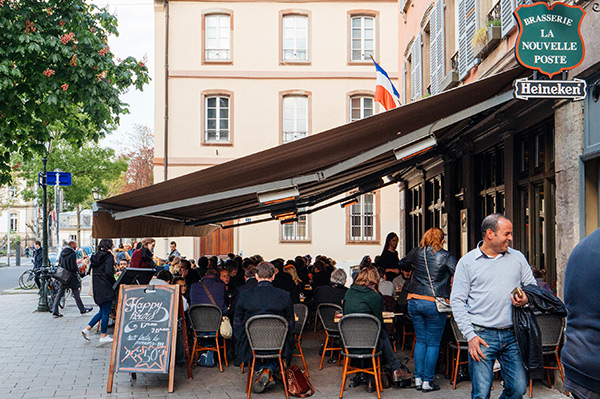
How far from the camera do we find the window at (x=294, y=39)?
26703mm

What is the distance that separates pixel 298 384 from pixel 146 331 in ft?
6.21

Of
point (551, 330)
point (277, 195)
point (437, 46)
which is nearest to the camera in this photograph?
point (551, 330)

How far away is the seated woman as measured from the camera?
804 cm

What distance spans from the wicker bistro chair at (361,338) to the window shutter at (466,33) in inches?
210

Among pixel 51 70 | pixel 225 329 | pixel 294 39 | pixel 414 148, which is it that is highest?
pixel 294 39

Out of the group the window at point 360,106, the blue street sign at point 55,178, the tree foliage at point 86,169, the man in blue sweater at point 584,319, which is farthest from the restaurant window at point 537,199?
the tree foliage at point 86,169

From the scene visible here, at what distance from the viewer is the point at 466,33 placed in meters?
11.7

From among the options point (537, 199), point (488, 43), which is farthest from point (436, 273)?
point (488, 43)

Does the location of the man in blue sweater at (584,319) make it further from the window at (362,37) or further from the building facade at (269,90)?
the window at (362,37)

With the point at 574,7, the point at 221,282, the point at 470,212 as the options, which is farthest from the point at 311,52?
the point at 574,7

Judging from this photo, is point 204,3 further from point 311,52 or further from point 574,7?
point 574,7

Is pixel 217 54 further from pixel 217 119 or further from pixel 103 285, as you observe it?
pixel 103 285

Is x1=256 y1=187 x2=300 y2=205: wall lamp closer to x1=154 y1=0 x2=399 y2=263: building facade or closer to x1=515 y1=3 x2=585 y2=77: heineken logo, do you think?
x1=515 y1=3 x2=585 y2=77: heineken logo

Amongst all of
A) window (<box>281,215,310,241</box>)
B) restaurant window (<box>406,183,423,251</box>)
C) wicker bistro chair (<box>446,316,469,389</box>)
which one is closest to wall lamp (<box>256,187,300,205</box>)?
wicker bistro chair (<box>446,316,469,389</box>)
